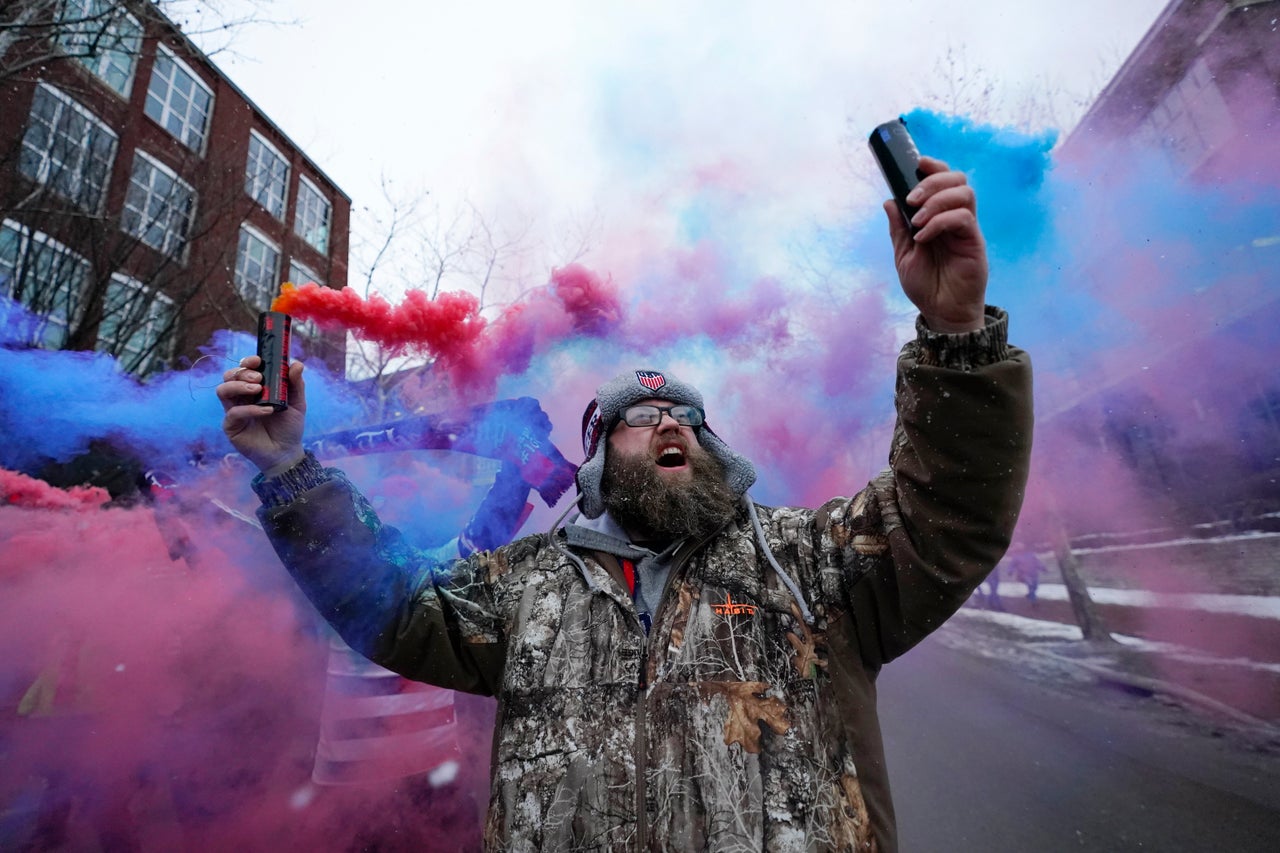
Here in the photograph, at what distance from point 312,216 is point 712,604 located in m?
16.1

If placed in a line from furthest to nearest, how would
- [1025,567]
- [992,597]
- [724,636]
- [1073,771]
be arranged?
[992,597]
[1025,567]
[1073,771]
[724,636]

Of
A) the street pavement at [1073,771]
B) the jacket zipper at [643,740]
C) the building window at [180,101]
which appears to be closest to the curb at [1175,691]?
the street pavement at [1073,771]

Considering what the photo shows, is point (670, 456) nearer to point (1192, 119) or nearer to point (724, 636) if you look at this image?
point (724, 636)

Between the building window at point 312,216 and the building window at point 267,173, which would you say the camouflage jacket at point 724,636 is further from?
the building window at point 312,216

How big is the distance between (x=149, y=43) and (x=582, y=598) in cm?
1422

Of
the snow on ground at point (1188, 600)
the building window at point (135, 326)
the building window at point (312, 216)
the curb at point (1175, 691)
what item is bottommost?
the curb at point (1175, 691)

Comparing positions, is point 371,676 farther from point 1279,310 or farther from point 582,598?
point 1279,310

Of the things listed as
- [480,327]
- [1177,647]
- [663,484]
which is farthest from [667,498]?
[1177,647]

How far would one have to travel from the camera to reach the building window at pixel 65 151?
25.0 feet

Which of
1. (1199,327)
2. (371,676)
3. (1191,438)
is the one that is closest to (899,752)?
(371,676)

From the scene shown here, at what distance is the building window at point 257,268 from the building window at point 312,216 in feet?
3.73

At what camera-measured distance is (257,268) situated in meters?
12.5

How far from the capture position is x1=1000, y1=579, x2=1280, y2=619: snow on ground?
26.9 ft

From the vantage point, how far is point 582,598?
1.75 metres
